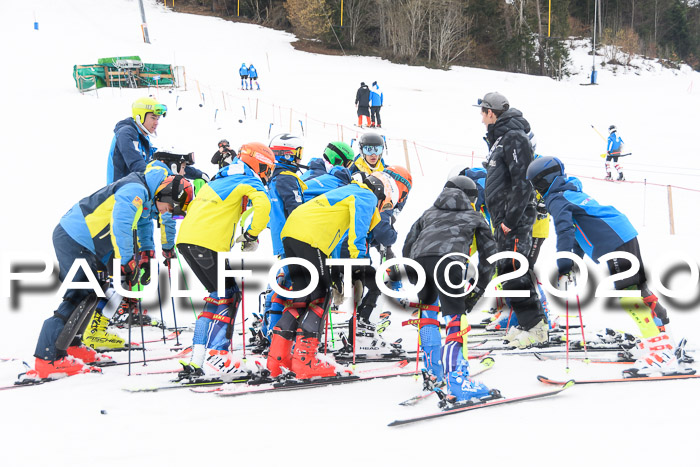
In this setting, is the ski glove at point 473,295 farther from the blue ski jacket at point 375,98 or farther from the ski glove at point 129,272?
the blue ski jacket at point 375,98

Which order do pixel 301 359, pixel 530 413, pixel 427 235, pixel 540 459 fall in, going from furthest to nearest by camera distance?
pixel 301 359
pixel 427 235
pixel 530 413
pixel 540 459

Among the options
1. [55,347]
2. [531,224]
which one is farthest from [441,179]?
[55,347]

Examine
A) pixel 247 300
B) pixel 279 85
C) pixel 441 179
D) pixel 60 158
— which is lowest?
pixel 247 300

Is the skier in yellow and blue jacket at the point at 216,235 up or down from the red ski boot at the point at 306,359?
up

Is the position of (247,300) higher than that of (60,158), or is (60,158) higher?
(60,158)

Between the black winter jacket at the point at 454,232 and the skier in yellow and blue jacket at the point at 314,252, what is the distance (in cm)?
58

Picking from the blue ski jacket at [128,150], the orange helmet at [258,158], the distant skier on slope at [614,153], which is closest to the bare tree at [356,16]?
the distant skier on slope at [614,153]

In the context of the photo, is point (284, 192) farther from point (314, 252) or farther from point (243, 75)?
point (243, 75)

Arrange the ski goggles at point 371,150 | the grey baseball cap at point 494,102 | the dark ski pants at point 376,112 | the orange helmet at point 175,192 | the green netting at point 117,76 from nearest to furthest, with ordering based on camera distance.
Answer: the orange helmet at point 175,192 → the grey baseball cap at point 494,102 → the ski goggles at point 371,150 → the dark ski pants at point 376,112 → the green netting at point 117,76

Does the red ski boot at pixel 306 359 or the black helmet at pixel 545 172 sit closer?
the red ski boot at pixel 306 359

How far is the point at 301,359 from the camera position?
5.06 meters

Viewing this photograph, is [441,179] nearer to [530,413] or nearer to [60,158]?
[60,158]

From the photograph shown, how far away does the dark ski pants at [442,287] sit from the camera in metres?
4.44

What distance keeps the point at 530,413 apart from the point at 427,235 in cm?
147
